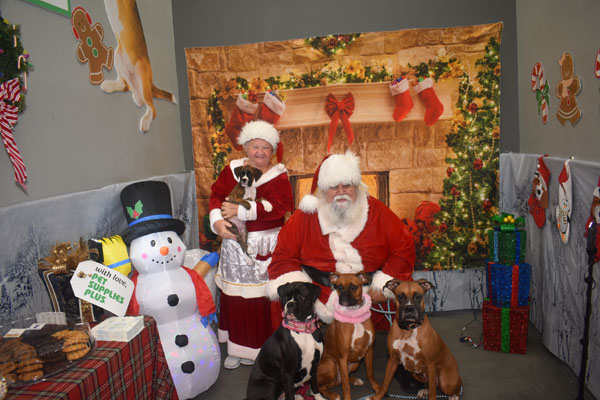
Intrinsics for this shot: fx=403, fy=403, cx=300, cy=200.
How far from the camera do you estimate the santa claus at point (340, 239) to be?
274 centimetres

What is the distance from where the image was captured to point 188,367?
8.29 ft

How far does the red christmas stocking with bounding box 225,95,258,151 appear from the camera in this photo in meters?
3.95

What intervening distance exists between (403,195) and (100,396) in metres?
3.09

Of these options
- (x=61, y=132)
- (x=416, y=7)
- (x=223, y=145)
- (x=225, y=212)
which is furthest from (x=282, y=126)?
(x=61, y=132)

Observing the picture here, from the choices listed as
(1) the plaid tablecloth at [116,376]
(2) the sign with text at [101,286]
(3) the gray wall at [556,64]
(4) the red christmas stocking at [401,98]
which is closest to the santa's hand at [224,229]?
(2) the sign with text at [101,286]

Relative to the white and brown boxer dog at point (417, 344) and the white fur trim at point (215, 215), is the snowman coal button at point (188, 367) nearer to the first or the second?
the white fur trim at point (215, 215)

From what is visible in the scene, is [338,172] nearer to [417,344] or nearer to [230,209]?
[230,209]

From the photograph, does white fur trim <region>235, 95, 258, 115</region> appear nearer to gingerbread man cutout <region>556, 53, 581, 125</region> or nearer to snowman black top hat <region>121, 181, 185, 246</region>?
snowman black top hat <region>121, 181, 185, 246</region>

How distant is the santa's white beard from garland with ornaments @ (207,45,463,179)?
1.54 m

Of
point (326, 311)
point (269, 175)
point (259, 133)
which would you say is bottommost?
point (326, 311)

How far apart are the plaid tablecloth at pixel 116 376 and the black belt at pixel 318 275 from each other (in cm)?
115

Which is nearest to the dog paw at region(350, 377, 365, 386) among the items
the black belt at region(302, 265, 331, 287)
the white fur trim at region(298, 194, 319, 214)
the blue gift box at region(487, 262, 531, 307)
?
the black belt at region(302, 265, 331, 287)

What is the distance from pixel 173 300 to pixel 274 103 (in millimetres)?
2181

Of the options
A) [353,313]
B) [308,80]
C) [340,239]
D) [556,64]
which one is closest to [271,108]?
[308,80]
